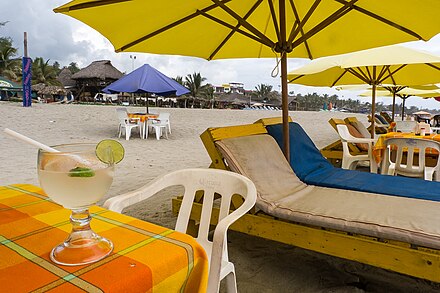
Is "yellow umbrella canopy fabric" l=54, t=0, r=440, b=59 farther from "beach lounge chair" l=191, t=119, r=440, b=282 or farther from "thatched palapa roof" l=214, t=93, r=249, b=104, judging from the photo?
"thatched palapa roof" l=214, t=93, r=249, b=104

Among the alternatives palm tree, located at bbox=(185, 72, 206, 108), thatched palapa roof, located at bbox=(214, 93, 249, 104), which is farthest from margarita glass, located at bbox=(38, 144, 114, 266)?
thatched palapa roof, located at bbox=(214, 93, 249, 104)

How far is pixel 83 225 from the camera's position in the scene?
2.37ft

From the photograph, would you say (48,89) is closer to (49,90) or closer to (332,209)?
(49,90)

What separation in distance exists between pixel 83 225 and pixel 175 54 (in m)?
2.94

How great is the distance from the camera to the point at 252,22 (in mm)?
3119

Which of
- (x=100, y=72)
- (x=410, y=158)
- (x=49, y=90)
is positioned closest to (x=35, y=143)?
(x=410, y=158)

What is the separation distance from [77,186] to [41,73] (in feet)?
128

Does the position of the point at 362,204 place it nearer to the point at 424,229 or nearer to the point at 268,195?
the point at 424,229

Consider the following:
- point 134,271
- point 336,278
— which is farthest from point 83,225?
point 336,278

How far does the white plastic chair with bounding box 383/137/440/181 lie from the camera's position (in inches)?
128

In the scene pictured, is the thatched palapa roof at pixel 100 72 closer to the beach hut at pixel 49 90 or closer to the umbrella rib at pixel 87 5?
the beach hut at pixel 49 90

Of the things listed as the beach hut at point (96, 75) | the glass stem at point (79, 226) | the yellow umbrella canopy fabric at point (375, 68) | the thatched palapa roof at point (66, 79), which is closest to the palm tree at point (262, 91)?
the beach hut at point (96, 75)

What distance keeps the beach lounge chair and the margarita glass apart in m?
1.54

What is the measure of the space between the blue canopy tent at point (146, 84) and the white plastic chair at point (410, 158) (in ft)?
22.5
